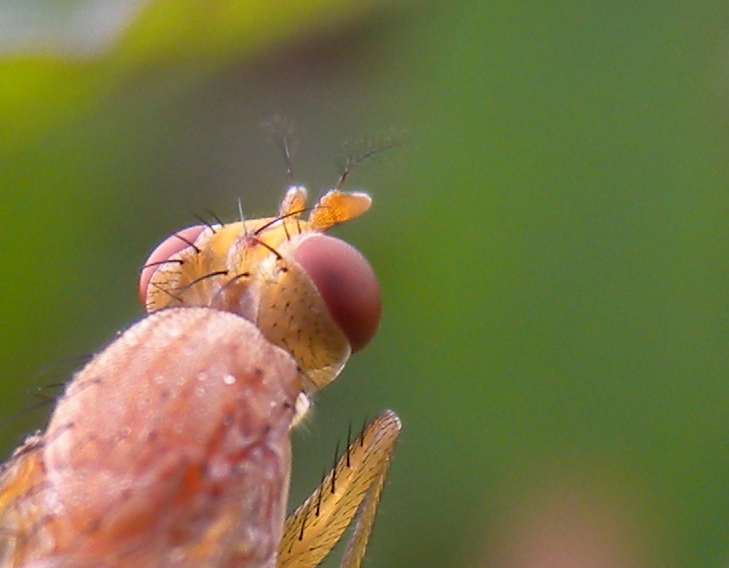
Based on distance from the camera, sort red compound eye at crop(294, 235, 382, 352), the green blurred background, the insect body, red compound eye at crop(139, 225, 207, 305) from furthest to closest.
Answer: the green blurred background, red compound eye at crop(139, 225, 207, 305), red compound eye at crop(294, 235, 382, 352), the insect body

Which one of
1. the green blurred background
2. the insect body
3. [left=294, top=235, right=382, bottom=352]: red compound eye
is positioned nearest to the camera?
the insect body

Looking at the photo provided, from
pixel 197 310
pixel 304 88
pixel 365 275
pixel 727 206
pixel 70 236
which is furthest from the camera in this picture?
pixel 304 88

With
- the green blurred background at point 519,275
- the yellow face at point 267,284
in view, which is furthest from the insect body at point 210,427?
the green blurred background at point 519,275

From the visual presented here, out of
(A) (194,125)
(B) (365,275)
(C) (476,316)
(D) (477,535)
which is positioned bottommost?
(D) (477,535)

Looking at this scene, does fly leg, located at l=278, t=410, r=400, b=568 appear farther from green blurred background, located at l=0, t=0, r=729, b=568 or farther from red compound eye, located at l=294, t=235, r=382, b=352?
green blurred background, located at l=0, t=0, r=729, b=568

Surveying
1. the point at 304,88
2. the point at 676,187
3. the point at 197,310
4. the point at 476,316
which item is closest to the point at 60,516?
the point at 197,310

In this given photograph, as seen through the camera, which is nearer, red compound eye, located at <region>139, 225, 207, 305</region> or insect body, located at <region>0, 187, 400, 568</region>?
insect body, located at <region>0, 187, 400, 568</region>

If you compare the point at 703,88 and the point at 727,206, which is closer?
the point at 727,206

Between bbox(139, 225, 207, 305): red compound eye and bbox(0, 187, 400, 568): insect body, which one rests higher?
bbox(139, 225, 207, 305): red compound eye

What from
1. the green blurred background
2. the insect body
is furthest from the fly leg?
the green blurred background

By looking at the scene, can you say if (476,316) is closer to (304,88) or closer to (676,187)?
(676,187)
